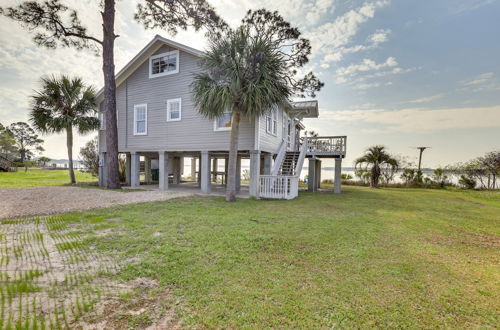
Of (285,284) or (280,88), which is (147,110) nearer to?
(280,88)

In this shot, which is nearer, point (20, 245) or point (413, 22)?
point (20, 245)

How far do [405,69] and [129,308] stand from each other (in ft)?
62.8

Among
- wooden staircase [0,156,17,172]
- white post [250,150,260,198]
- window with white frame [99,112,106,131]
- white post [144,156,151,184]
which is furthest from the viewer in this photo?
wooden staircase [0,156,17,172]

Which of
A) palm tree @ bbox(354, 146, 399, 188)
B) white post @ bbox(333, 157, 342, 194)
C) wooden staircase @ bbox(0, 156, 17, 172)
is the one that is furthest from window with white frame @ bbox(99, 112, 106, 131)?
wooden staircase @ bbox(0, 156, 17, 172)

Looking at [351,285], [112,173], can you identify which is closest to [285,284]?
[351,285]

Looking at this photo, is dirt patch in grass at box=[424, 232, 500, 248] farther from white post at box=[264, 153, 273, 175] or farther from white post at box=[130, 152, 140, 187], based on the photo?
white post at box=[130, 152, 140, 187]

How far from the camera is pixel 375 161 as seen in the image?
66.4ft

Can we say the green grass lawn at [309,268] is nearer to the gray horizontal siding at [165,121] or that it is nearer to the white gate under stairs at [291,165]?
the white gate under stairs at [291,165]

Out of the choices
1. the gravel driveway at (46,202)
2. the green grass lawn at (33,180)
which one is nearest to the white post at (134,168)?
the gravel driveway at (46,202)

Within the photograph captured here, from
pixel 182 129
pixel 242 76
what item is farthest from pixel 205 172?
pixel 242 76

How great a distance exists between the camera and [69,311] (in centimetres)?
219

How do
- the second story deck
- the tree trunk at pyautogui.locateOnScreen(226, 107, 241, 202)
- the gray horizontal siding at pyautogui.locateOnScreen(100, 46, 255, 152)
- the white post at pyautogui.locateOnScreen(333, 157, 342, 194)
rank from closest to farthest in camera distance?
1. the tree trunk at pyautogui.locateOnScreen(226, 107, 241, 202)
2. the gray horizontal siding at pyautogui.locateOnScreen(100, 46, 255, 152)
3. the second story deck
4. the white post at pyautogui.locateOnScreen(333, 157, 342, 194)

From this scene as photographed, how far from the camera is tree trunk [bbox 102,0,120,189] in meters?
12.0

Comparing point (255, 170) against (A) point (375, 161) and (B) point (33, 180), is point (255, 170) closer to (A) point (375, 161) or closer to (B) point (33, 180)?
(A) point (375, 161)
